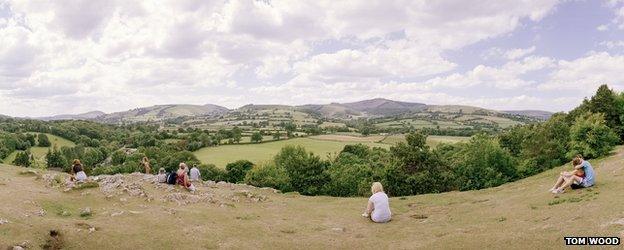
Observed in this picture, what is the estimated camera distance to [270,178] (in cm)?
8238

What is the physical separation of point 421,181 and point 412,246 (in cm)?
4670

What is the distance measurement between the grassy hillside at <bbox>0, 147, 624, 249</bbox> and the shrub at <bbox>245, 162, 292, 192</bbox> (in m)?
38.4

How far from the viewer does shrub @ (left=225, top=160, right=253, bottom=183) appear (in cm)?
11466

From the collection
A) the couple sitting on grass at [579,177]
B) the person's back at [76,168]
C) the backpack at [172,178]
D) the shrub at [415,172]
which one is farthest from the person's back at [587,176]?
the person's back at [76,168]

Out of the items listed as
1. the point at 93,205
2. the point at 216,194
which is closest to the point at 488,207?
the point at 216,194

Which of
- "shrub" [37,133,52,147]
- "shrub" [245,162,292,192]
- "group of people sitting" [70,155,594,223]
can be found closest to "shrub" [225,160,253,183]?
"shrub" [245,162,292,192]

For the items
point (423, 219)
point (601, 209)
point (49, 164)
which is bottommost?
point (49, 164)

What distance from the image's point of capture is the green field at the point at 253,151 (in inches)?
5176

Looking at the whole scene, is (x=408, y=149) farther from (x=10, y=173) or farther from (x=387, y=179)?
(x=10, y=173)

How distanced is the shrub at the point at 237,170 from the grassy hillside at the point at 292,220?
78.4 meters

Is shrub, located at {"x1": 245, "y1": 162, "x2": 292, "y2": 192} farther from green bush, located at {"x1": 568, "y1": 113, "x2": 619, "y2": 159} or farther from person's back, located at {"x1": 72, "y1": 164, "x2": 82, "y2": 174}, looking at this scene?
green bush, located at {"x1": 568, "y1": 113, "x2": 619, "y2": 159}

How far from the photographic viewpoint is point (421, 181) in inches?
2616

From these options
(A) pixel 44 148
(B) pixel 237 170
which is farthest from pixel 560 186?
(A) pixel 44 148

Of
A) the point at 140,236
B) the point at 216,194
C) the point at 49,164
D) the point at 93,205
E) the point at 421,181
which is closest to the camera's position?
the point at 140,236
